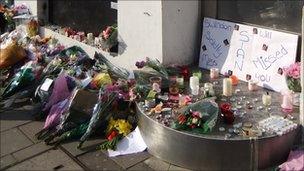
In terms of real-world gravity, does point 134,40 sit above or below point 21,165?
above

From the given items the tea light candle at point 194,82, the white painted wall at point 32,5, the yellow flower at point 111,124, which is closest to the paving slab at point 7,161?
the yellow flower at point 111,124

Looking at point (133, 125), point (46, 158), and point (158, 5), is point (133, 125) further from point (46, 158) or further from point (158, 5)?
point (158, 5)

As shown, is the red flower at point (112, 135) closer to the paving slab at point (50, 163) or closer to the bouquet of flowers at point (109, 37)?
the paving slab at point (50, 163)

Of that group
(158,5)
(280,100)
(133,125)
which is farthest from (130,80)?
(280,100)

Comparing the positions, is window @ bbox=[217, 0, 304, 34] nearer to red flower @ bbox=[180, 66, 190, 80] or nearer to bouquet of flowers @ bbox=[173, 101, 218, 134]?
red flower @ bbox=[180, 66, 190, 80]

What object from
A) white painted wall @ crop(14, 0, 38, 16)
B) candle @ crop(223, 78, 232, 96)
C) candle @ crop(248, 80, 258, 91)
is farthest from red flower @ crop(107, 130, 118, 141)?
white painted wall @ crop(14, 0, 38, 16)

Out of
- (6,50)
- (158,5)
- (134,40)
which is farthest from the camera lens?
(6,50)

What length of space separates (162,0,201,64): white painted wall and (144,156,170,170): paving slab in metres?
1.61

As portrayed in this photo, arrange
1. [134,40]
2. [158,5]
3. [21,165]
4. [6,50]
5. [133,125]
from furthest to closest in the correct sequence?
[6,50], [134,40], [158,5], [133,125], [21,165]

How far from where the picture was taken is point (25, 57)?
727 cm

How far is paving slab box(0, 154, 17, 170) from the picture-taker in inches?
184

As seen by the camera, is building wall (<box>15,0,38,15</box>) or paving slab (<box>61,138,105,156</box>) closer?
paving slab (<box>61,138,105,156</box>)

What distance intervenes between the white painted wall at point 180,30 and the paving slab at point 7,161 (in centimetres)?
234

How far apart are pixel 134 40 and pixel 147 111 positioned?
62.5 inches
